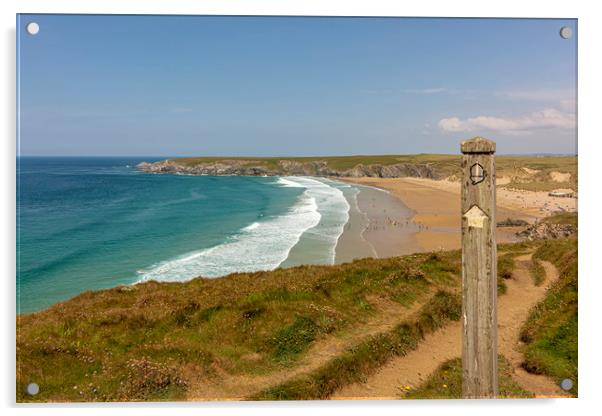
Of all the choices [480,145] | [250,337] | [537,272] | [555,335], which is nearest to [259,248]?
[537,272]

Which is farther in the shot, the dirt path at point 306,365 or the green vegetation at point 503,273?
the green vegetation at point 503,273

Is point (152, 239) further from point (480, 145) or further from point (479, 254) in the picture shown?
point (480, 145)

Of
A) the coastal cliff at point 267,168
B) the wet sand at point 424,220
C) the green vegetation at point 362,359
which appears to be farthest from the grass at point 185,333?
the coastal cliff at point 267,168

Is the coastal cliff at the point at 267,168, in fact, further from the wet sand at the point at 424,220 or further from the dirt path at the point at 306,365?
the dirt path at the point at 306,365

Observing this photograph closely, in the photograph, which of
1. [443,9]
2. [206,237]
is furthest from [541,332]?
[206,237]

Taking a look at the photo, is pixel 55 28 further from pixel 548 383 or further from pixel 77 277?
pixel 77 277

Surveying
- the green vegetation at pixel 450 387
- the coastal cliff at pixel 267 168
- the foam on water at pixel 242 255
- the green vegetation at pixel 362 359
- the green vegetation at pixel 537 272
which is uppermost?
the coastal cliff at pixel 267 168
